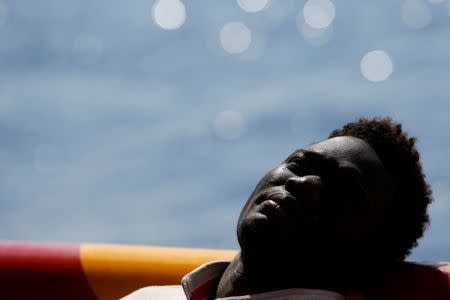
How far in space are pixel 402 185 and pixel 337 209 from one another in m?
0.15

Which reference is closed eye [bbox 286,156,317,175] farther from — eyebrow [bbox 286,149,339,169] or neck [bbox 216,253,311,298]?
neck [bbox 216,253,311,298]

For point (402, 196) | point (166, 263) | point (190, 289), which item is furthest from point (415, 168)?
point (166, 263)

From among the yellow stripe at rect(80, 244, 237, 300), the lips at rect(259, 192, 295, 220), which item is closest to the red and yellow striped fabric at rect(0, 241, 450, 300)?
the yellow stripe at rect(80, 244, 237, 300)

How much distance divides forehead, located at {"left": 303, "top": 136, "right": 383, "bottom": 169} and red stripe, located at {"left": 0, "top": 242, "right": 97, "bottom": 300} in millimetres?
690

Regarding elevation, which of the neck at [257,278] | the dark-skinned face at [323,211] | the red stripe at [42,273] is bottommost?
the red stripe at [42,273]

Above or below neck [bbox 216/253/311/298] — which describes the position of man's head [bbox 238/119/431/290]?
above

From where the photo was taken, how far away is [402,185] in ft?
4.48

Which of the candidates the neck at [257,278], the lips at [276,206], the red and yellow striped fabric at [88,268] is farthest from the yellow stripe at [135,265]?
the lips at [276,206]

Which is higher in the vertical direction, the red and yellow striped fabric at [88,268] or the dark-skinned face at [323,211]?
the dark-skinned face at [323,211]

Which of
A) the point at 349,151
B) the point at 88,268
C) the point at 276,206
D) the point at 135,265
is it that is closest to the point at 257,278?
the point at 276,206

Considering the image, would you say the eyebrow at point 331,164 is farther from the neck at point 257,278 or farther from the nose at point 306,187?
the neck at point 257,278

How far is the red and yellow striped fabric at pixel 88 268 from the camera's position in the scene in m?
1.71

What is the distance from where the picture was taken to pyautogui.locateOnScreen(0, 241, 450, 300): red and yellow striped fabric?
67.1 inches

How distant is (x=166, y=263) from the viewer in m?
1.71
